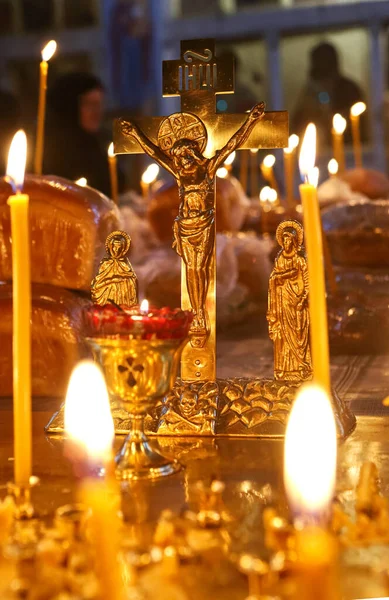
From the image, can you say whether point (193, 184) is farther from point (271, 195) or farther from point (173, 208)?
point (271, 195)

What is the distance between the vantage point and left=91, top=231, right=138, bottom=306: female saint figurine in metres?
1.95

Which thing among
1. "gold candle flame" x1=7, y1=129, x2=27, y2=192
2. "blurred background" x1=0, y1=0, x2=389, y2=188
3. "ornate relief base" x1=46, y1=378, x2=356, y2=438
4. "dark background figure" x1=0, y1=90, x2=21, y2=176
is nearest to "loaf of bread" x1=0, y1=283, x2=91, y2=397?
"ornate relief base" x1=46, y1=378, x2=356, y2=438

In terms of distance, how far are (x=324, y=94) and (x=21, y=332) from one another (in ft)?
27.6

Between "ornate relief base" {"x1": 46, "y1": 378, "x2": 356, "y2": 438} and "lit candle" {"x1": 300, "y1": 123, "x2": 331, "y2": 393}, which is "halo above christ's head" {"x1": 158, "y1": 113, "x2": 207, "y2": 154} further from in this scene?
"lit candle" {"x1": 300, "y1": 123, "x2": 331, "y2": 393}

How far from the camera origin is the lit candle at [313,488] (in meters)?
0.83

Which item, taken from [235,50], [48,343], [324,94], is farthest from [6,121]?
[235,50]

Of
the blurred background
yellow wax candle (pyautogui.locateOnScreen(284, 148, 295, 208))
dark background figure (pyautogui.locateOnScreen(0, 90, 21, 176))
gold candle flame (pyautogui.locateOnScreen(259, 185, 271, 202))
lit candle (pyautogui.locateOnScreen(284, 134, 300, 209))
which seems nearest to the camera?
lit candle (pyautogui.locateOnScreen(284, 134, 300, 209))

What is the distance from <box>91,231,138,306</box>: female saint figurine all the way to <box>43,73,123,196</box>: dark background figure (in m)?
3.32

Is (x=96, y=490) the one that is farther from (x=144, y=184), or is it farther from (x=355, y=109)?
(x=144, y=184)

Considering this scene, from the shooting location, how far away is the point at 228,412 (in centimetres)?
193

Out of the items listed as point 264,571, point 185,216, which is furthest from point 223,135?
point 264,571

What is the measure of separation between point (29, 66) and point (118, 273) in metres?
9.48

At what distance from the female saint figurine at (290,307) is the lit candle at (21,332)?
70 centimetres

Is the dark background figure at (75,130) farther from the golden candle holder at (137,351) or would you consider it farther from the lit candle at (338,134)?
the golden candle holder at (137,351)
